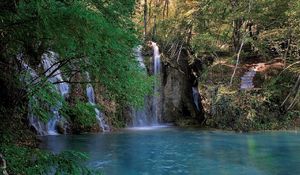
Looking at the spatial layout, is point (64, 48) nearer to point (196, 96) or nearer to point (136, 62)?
point (136, 62)

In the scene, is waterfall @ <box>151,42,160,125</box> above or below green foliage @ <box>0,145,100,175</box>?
above

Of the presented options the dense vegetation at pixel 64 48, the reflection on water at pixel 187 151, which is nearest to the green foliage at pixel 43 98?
the dense vegetation at pixel 64 48

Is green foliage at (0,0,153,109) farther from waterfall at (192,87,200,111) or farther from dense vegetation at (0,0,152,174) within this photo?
waterfall at (192,87,200,111)

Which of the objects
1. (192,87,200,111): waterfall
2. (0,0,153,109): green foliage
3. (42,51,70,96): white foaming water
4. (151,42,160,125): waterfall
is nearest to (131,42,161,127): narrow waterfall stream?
(151,42,160,125): waterfall

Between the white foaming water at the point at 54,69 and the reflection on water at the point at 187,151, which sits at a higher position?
the white foaming water at the point at 54,69

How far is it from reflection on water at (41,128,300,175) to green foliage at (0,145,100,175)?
3.94m

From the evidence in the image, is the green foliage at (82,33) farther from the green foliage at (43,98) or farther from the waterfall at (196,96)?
the waterfall at (196,96)

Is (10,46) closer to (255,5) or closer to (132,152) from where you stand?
(132,152)

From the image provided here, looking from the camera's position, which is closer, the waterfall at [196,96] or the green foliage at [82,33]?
the green foliage at [82,33]

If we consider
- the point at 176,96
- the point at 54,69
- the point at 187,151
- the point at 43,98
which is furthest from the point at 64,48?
the point at 176,96

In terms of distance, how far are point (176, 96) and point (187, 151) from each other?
843 centimetres

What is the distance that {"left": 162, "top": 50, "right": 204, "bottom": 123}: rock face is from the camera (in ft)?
63.8

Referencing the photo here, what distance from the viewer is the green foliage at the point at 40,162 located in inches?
165

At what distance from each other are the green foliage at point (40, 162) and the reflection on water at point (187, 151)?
394 centimetres
